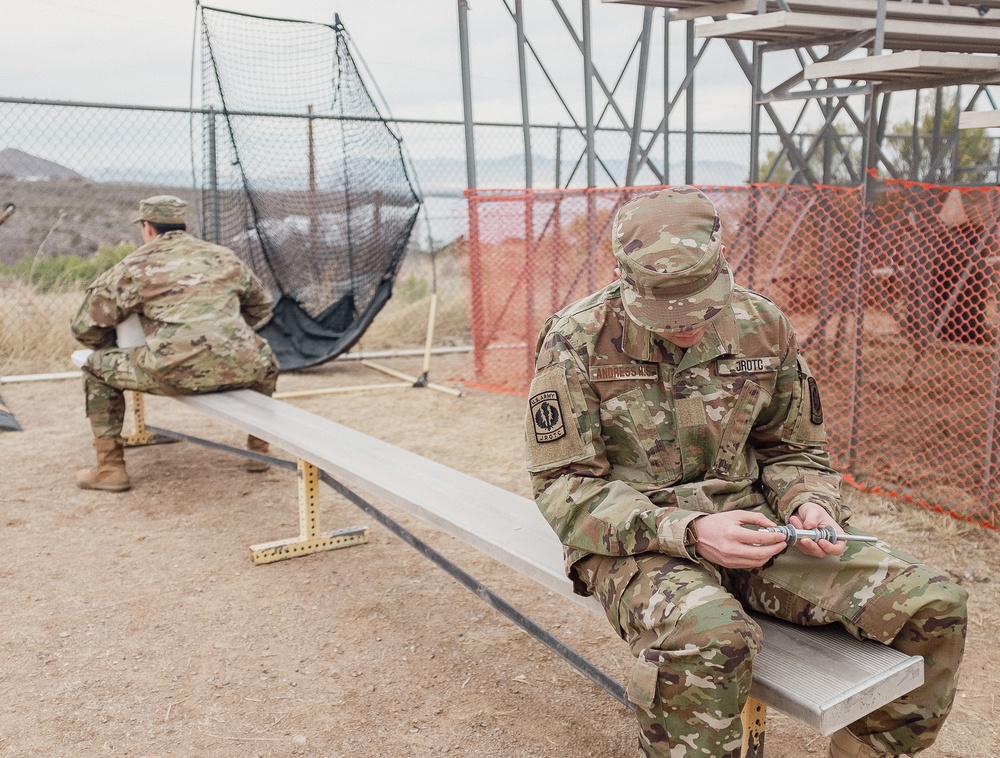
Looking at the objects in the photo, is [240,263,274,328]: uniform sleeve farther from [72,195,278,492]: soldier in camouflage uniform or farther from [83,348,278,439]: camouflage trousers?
[83,348,278,439]: camouflage trousers

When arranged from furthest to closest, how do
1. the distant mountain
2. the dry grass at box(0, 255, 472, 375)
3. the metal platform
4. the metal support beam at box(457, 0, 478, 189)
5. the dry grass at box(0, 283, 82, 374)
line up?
1. the distant mountain
2. the dry grass at box(0, 255, 472, 375)
3. the dry grass at box(0, 283, 82, 374)
4. the metal support beam at box(457, 0, 478, 189)
5. the metal platform

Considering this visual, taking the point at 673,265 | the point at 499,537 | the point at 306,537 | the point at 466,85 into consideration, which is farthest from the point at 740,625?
the point at 466,85

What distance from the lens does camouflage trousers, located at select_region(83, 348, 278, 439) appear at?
448cm

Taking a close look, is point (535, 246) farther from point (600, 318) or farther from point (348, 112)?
point (600, 318)

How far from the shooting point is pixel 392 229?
7.32 meters

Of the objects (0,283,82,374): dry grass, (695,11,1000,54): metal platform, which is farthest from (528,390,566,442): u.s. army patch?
(0,283,82,374): dry grass

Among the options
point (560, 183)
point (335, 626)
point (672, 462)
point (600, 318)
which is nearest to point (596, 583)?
point (672, 462)

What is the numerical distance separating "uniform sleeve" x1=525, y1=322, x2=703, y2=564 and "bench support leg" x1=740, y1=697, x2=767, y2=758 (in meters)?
0.36

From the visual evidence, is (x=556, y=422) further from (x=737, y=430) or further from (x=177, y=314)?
(x=177, y=314)

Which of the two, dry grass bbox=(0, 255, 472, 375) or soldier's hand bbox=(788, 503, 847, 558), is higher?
soldier's hand bbox=(788, 503, 847, 558)

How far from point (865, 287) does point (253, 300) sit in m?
3.29

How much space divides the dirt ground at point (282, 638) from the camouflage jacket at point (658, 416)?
80cm

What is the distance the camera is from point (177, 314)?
14.6 feet

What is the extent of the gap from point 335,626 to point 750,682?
71.6 inches
